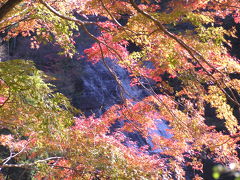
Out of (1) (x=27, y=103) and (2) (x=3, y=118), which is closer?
(1) (x=27, y=103)

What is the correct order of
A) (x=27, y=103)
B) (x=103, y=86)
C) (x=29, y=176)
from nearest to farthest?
(x=27, y=103), (x=29, y=176), (x=103, y=86)

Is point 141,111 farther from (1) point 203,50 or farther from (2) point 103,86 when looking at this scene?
(2) point 103,86

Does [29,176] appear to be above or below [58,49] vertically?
below

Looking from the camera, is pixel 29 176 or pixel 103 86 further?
pixel 103 86

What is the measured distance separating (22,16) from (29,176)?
5453 millimetres

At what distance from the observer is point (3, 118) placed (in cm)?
413

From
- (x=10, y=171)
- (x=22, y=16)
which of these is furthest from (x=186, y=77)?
(x=10, y=171)

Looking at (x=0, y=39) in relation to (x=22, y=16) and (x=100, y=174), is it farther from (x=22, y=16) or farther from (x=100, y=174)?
(x=100, y=174)

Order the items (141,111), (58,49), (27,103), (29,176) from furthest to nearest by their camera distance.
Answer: (58,49)
(29,176)
(141,111)
(27,103)

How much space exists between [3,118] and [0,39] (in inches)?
328

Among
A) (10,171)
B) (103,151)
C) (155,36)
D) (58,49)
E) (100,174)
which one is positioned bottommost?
→ (100,174)

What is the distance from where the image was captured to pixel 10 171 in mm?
8812

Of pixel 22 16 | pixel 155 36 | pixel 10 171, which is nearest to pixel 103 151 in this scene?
pixel 155 36

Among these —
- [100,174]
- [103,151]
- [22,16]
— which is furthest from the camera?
[22,16]
